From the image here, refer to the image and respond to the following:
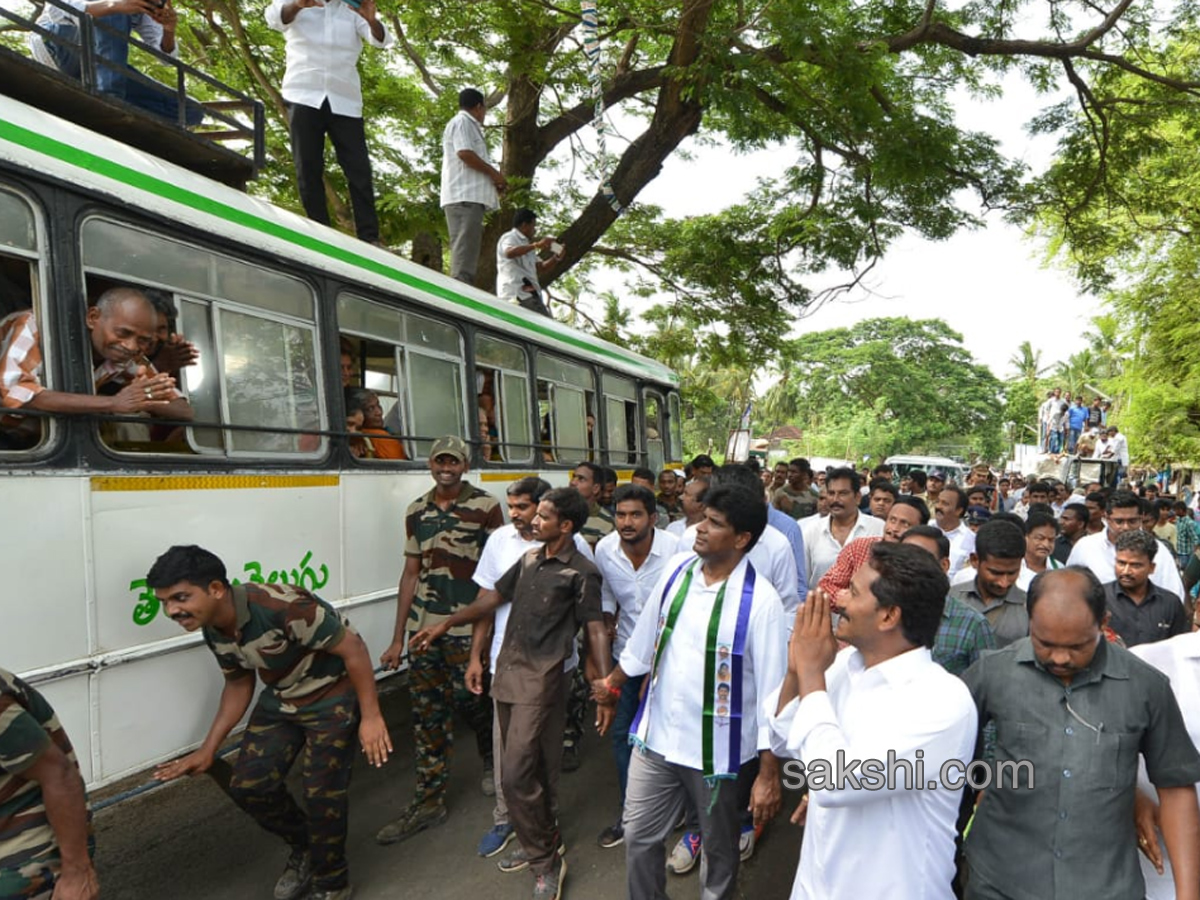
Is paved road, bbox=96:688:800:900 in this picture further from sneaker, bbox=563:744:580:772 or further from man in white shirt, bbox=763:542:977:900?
man in white shirt, bbox=763:542:977:900

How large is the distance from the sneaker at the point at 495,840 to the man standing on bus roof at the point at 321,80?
413cm

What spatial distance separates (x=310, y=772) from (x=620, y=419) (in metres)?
5.37

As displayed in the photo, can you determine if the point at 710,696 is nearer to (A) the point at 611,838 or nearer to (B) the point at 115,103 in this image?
(A) the point at 611,838

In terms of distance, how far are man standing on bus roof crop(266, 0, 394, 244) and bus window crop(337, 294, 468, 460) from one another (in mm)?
1319

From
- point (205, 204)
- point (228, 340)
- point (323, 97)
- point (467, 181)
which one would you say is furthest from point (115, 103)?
point (467, 181)

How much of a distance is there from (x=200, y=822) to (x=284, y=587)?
6.33ft

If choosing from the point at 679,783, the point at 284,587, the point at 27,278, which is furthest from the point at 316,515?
the point at 679,783

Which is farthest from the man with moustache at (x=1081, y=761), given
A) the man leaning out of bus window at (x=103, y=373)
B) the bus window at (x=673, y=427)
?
the bus window at (x=673, y=427)

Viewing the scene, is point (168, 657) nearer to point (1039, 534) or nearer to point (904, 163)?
point (1039, 534)

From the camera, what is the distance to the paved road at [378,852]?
3.30m

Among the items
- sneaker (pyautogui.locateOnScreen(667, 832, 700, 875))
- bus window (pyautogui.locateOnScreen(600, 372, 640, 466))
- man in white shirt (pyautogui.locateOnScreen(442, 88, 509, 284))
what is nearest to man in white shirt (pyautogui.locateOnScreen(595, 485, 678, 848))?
sneaker (pyautogui.locateOnScreen(667, 832, 700, 875))

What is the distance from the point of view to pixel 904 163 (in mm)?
7863

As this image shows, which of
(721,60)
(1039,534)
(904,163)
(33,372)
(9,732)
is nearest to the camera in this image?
(9,732)

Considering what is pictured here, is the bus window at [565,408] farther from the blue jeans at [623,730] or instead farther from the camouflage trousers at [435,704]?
the blue jeans at [623,730]
